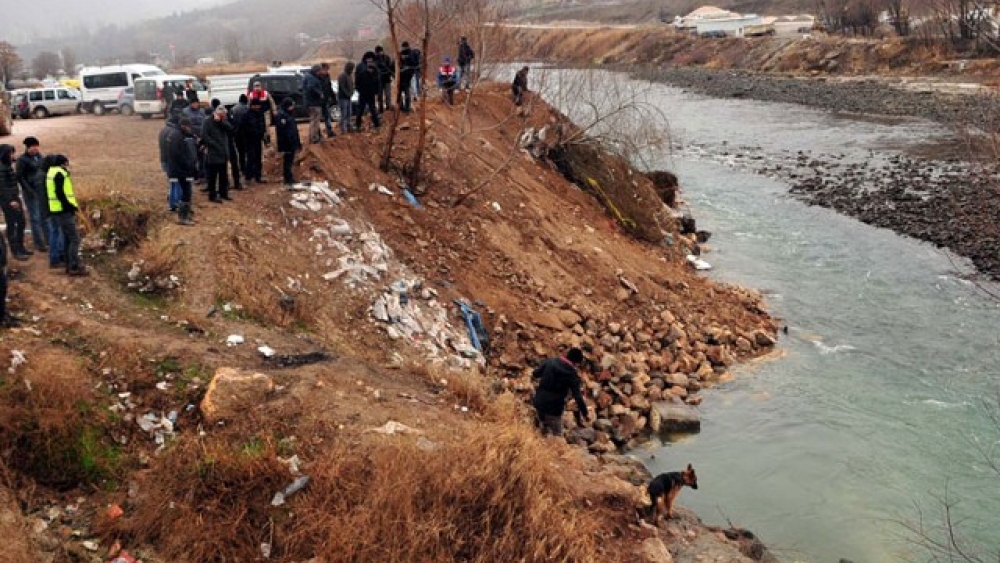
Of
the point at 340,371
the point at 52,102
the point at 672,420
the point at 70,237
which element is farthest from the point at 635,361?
the point at 52,102

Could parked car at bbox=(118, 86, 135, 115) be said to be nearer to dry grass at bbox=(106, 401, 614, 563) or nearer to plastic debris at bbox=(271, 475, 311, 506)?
dry grass at bbox=(106, 401, 614, 563)

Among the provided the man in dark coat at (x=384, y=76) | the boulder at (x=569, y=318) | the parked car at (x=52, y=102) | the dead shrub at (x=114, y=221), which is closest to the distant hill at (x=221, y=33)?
the parked car at (x=52, y=102)

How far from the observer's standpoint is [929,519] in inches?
368

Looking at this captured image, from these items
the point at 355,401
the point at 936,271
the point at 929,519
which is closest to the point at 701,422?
the point at 929,519

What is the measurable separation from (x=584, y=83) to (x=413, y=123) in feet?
18.2

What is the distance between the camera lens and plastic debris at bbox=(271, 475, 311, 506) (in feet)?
20.9

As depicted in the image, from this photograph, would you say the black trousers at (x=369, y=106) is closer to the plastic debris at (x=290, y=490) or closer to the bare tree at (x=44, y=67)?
the plastic debris at (x=290, y=490)

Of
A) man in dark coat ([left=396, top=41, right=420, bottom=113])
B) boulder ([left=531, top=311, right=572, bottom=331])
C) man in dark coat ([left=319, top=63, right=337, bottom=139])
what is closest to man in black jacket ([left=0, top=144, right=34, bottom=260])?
man in dark coat ([left=319, top=63, right=337, bottom=139])

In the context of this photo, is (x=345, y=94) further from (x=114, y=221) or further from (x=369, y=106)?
(x=114, y=221)

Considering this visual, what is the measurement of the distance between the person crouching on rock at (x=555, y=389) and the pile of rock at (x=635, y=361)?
107 centimetres

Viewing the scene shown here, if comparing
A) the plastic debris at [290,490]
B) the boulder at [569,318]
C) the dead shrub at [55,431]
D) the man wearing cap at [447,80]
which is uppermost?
the man wearing cap at [447,80]

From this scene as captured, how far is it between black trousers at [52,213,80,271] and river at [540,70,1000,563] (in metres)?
7.33

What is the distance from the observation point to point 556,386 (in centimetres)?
905

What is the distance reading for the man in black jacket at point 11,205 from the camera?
935cm
